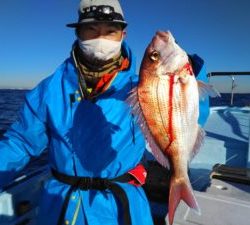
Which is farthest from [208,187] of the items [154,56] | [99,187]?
[154,56]

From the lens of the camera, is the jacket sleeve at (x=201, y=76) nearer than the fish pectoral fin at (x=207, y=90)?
No

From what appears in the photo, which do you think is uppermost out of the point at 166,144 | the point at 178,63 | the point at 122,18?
the point at 122,18

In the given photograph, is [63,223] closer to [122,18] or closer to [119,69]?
[119,69]

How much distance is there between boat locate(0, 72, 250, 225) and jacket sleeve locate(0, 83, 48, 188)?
3.58ft

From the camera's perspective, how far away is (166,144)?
6.60ft

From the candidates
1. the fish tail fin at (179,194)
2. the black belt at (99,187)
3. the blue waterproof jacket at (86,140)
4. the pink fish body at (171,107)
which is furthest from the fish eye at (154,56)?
the black belt at (99,187)

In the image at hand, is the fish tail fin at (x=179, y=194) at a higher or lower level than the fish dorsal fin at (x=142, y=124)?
lower

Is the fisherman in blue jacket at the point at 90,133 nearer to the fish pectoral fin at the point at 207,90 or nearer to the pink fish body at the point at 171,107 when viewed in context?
the pink fish body at the point at 171,107

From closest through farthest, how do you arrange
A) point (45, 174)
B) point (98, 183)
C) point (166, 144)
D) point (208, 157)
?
point (166, 144) < point (98, 183) < point (45, 174) < point (208, 157)

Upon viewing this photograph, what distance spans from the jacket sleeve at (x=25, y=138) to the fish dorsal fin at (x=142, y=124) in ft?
3.51

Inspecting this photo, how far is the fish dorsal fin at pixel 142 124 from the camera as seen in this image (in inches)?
75.6

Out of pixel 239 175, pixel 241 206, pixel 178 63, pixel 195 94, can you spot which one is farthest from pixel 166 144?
pixel 239 175

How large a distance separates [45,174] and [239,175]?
2.54m

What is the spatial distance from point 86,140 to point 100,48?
75 cm
